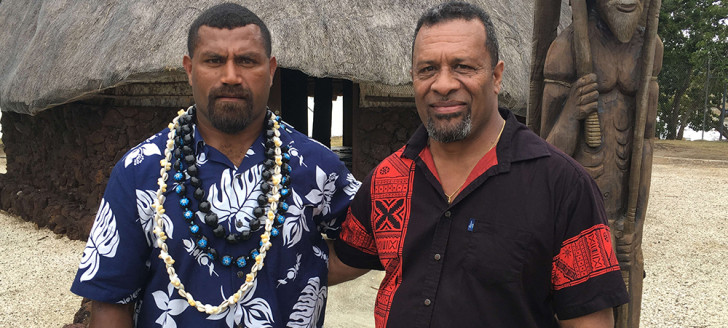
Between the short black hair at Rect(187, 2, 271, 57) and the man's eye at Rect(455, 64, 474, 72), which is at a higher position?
the short black hair at Rect(187, 2, 271, 57)

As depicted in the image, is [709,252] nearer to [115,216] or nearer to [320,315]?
[320,315]

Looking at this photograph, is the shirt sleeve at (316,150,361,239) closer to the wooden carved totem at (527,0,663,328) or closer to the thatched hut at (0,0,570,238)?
the wooden carved totem at (527,0,663,328)

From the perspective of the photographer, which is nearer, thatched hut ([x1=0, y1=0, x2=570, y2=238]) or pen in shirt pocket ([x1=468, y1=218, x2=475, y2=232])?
pen in shirt pocket ([x1=468, y1=218, x2=475, y2=232])

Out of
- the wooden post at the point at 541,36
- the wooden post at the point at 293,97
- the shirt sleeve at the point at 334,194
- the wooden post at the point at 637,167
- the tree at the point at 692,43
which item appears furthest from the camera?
the tree at the point at 692,43

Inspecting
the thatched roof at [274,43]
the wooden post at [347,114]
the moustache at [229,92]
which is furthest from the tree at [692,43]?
the moustache at [229,92]

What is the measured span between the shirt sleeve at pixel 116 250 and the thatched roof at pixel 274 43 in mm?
3122

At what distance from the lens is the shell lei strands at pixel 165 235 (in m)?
1.59

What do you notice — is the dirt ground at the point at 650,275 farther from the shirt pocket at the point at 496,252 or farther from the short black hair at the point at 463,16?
the short black hair at the point at 463,16

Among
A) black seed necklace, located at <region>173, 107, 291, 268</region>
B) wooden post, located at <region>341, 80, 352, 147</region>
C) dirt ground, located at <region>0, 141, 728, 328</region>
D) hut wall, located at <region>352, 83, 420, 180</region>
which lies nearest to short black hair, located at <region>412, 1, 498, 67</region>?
black seed necklace, located at <region>173, 107, 291, 268</region>

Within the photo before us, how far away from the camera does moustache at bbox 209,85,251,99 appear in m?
1.62

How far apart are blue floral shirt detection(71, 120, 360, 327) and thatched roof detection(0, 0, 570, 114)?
301cm

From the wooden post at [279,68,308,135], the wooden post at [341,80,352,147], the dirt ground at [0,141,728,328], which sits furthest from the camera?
the wooden post at [341,80,352,147]

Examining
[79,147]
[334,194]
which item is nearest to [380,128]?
[79,147]

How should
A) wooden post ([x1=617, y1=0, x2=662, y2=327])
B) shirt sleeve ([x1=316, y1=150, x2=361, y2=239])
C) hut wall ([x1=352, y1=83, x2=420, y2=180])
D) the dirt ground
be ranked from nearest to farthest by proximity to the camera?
shirt sleeve ([x1=316, y1=150, x2=361, y2=239]) < wooden post ([x1=617, y1=0, x2=662, y2=327]) < the dirt ground < hut wall ([x1=352, y1=83, x2=420, y2=180])
